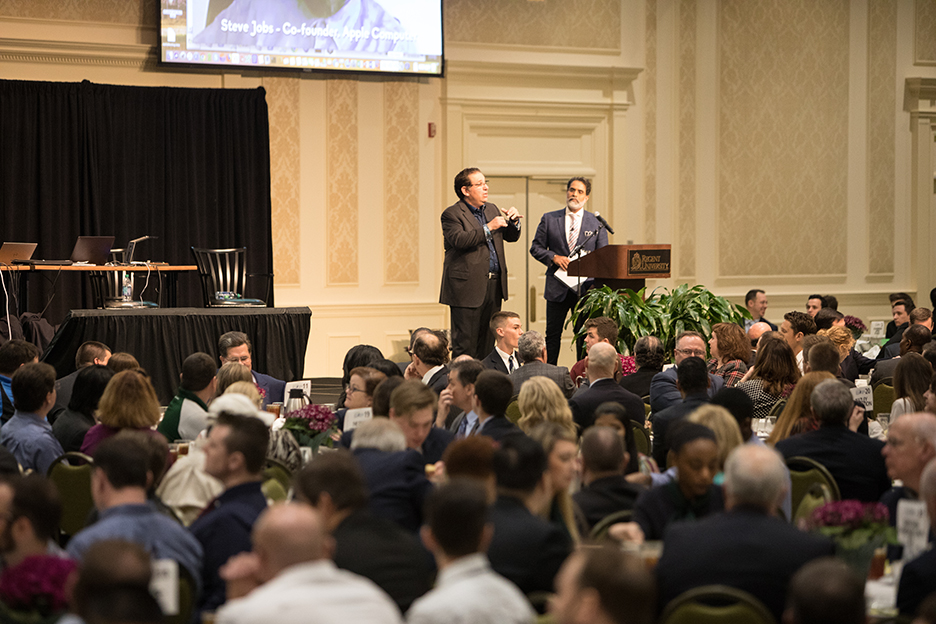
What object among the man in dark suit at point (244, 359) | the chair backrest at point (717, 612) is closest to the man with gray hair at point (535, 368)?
the man in dark suit at point (244, 359)

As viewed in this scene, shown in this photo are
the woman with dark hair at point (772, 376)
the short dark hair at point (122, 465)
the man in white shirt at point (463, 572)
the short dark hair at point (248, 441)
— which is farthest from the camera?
the woman with dark hair at point (772, 376)

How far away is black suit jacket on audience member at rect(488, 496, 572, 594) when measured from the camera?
2695 millimetres

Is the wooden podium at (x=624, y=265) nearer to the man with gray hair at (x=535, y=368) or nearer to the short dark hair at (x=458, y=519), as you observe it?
the man with gray hair at (x=535, y=368)

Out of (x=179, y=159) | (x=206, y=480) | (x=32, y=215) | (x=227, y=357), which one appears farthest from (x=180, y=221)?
(x=206, y=480)

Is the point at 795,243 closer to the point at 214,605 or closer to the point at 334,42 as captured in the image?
the point at 334,42

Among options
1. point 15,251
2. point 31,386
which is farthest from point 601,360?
point 15,251

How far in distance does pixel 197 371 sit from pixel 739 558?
10.0 ft

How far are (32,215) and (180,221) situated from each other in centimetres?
136

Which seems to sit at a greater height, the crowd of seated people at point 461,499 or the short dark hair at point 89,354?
the short dark hair at point 89,354

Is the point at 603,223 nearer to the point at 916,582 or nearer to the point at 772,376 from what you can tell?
the point at 772,376

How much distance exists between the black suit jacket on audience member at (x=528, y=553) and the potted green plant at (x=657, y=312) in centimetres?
518

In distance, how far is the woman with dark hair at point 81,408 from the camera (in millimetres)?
4773

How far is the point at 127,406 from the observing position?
14.0ft

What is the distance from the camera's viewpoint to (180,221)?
10102 mm
